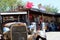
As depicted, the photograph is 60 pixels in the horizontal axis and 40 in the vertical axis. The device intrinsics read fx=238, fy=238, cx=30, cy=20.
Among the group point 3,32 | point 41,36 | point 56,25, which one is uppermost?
point 3,32

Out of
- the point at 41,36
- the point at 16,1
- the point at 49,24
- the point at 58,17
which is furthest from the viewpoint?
the point at 16,1

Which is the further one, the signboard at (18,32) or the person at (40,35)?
the person at (40,35)

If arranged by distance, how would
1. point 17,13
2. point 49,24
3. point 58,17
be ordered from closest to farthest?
point 17,13, point 49,24, point 58,17

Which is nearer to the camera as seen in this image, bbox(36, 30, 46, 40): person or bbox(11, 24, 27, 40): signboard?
bbox(11, 24, 27, 40): signboard

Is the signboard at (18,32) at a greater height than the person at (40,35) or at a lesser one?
greater

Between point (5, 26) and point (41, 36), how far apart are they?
104 inches

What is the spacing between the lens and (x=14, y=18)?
38.5ft

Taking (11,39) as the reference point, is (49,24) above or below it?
below

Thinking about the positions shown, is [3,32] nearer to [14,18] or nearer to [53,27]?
[14,18]

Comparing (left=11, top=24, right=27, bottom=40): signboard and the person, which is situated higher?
(left=11, top=24, right=27, bottom=40): signboard

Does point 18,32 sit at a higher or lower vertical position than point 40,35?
higher

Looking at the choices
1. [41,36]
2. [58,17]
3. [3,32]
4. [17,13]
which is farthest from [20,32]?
[58,17]

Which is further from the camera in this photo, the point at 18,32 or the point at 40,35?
the point at 40,35

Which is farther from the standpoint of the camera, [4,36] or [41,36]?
[41,36]
